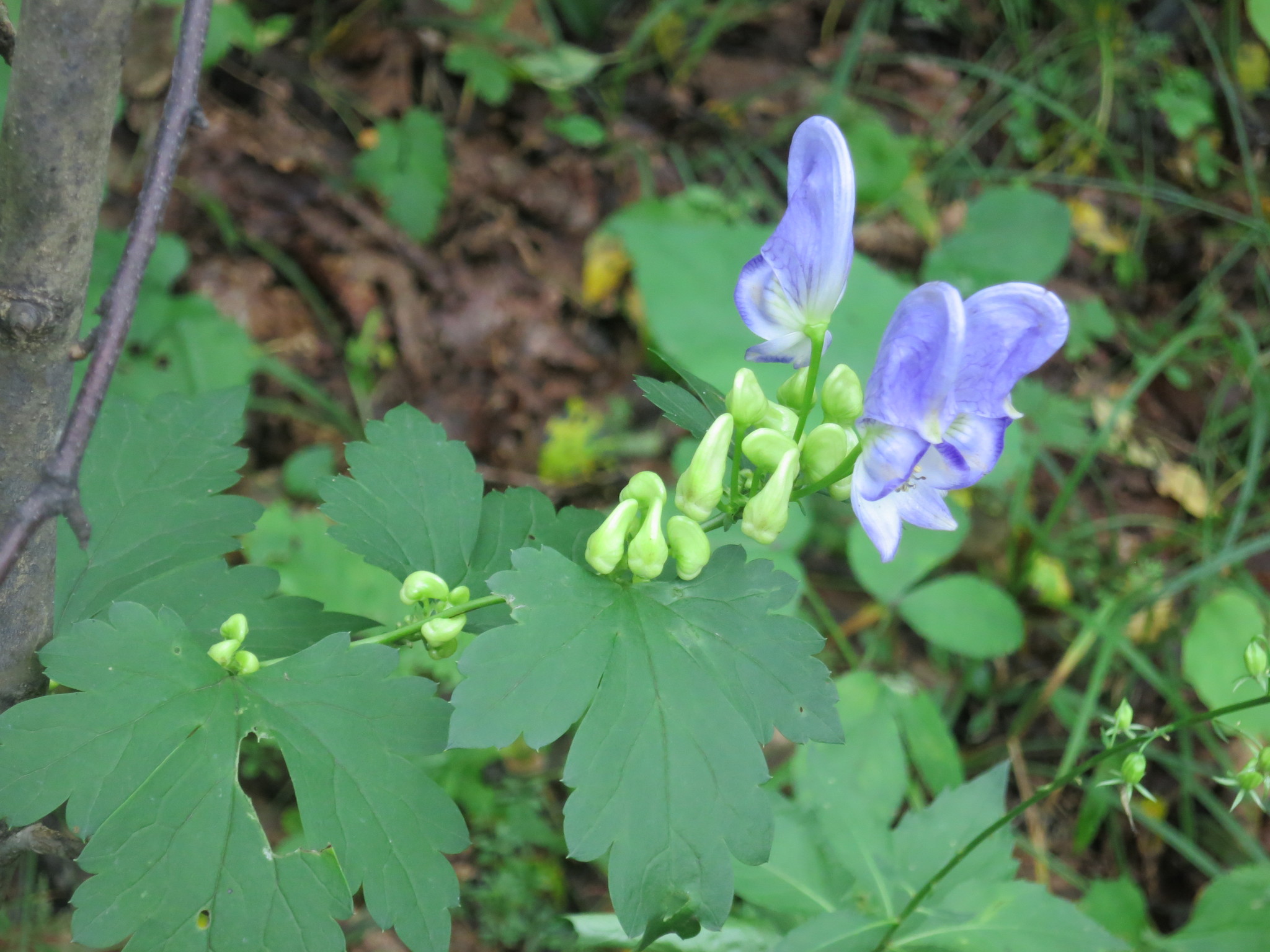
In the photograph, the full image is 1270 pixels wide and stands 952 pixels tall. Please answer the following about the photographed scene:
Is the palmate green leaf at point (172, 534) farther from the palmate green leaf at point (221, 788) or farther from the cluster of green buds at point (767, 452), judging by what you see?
the cluster of green buds at point (767, 452)

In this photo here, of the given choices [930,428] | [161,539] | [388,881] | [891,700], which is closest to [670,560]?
[930,428]

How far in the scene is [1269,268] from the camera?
3.88 m

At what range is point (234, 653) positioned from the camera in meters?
0.97

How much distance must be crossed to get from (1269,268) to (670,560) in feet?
12.8

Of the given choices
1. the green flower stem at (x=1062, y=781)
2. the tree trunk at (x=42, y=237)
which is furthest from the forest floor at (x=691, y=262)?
the tree trunk at (x=42, y=237)

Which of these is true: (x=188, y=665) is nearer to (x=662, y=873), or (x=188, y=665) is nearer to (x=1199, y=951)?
(x=662, y=873)

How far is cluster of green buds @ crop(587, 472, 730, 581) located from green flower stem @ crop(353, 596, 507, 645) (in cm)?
13

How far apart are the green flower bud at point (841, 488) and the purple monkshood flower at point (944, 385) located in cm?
3

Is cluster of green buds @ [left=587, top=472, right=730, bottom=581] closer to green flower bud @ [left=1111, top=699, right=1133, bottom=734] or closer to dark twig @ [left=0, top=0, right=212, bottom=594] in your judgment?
dark twig @ [left=0, top=0, right=212, bottom=594]

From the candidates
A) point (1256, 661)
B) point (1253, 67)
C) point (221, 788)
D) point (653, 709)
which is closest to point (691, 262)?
point (1256, 661)

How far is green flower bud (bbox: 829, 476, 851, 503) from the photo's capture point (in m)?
1.07

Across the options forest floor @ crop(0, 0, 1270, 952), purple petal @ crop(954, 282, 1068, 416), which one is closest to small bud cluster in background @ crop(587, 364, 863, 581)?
purple petal @ crop(954, 282, 1068, 416)

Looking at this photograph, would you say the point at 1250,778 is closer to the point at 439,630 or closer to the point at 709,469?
the point at 709,469

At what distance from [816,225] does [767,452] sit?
0.26 metres
